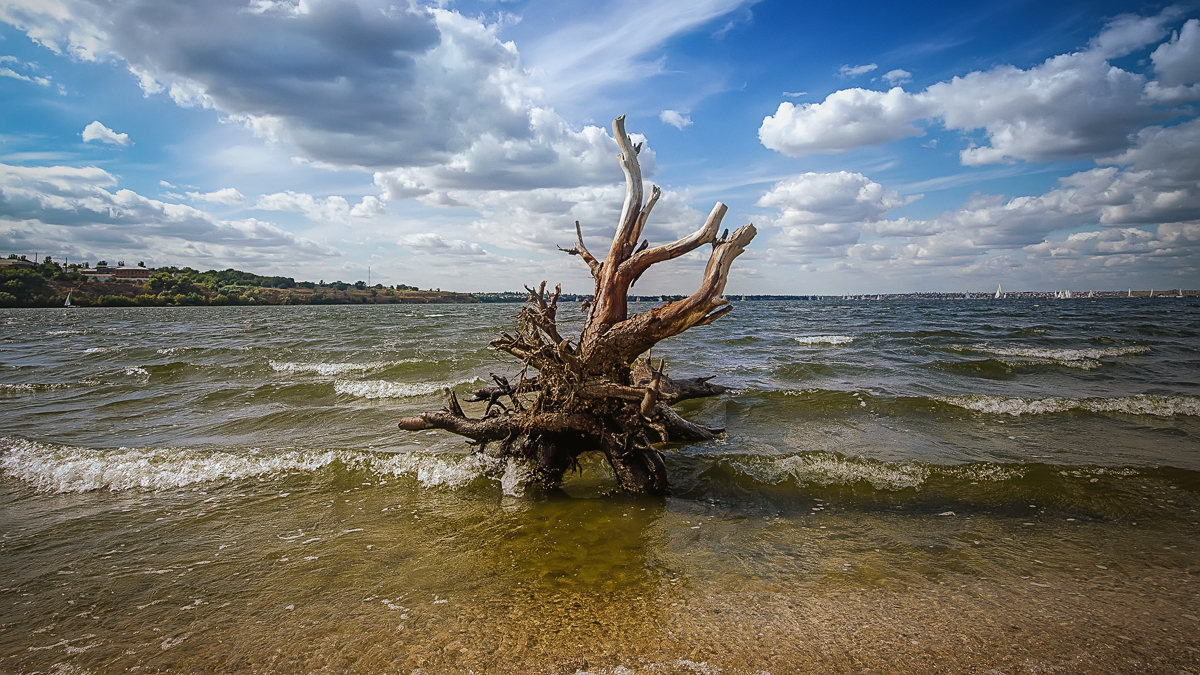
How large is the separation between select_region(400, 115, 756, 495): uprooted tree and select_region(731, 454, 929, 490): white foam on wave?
61.3 inches

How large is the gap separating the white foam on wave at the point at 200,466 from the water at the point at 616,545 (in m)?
0.04

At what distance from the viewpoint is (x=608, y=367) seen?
6.14 meters

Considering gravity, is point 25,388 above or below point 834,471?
below

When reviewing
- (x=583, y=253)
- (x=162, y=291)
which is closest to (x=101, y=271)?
(x=162, y=291)

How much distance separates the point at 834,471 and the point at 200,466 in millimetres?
8494

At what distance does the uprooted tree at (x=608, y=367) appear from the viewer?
585 centimetres

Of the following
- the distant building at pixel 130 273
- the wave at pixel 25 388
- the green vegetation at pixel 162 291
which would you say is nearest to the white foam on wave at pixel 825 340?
the wave at pixel 25 388

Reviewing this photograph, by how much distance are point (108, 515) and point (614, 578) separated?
18.5ft

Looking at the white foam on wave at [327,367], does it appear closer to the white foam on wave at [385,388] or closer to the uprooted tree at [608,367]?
the white foam on wave at [385,388]

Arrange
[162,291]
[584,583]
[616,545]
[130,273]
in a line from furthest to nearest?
[130,273], [162,291], [616,545], [584,583]

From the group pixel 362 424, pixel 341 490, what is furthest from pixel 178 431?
pixel 341 490

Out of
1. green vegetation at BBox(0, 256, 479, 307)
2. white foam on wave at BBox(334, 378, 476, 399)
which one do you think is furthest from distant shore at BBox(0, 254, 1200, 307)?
white foam on wave at BBox(334, 378, 476, 399)

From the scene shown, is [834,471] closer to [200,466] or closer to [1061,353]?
[200,466]

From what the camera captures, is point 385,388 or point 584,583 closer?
point 584,583
